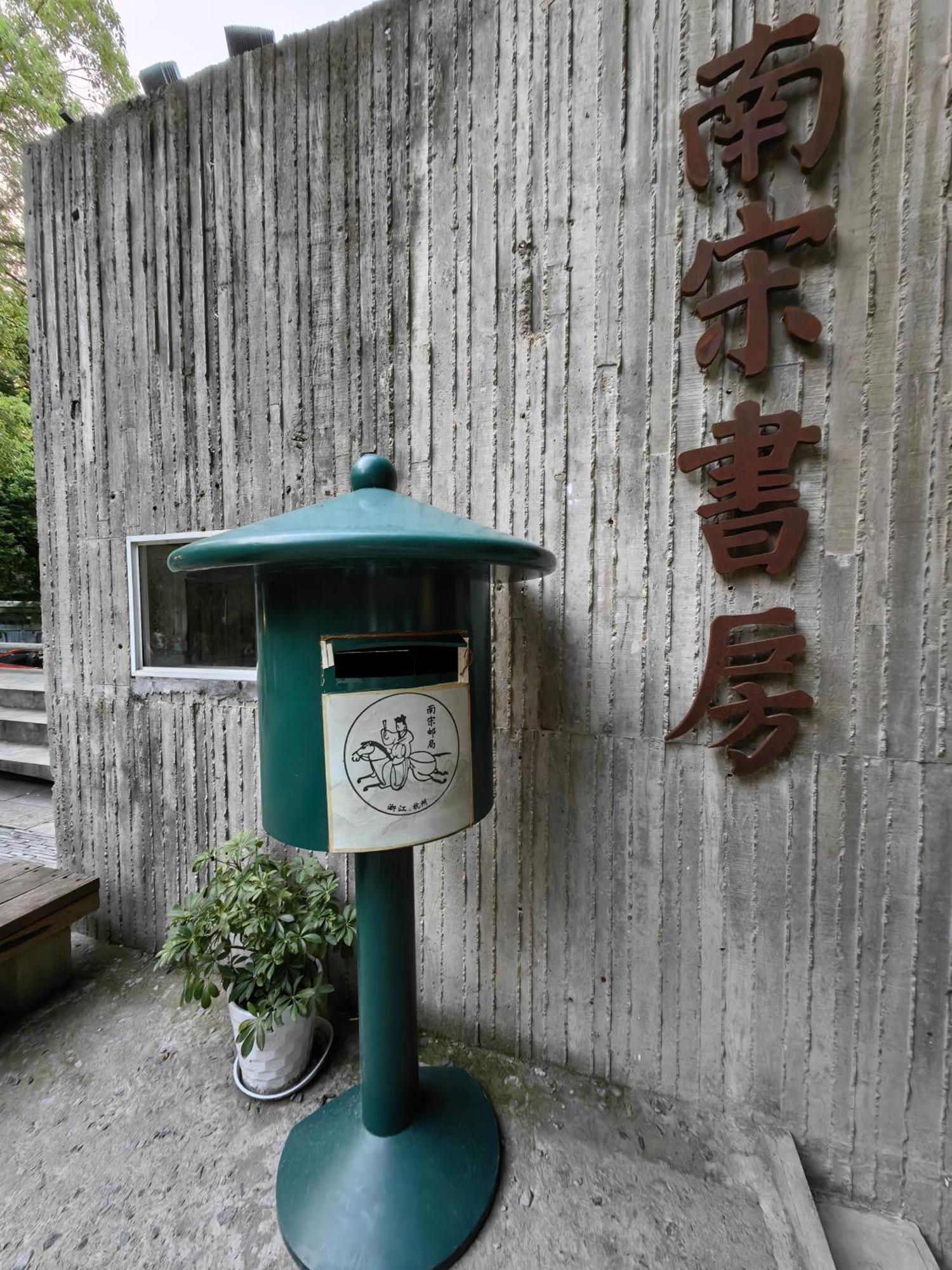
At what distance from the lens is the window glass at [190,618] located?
2762 mm

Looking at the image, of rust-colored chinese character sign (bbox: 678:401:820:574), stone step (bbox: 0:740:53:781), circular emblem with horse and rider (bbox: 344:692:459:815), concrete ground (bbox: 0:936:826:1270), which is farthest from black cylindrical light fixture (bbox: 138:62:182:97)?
stone step (bbox: 0:740:53:781)

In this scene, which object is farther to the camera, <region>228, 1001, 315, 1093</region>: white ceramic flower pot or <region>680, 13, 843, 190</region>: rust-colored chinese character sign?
<region>228, 1001, 315, 1093</region>: white ceramic flower pot

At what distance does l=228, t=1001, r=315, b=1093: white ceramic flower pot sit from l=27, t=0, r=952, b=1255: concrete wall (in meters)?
0.60

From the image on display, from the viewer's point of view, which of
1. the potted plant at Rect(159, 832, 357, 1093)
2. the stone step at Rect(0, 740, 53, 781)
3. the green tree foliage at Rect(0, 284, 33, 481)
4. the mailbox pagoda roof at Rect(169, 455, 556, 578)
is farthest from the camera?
the green tree foliage at Rect(0, 284, 33, 481)

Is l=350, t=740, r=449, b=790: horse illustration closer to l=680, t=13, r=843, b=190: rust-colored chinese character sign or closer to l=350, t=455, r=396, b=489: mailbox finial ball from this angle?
l=350, t=455, r=396, b=489: mailbox finial ball

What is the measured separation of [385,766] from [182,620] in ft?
6.85

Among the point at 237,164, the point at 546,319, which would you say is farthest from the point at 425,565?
the point at 237,164

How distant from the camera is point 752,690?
1930mm

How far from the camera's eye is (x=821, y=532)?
1886 mm

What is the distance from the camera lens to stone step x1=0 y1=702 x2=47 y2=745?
19.4 ft

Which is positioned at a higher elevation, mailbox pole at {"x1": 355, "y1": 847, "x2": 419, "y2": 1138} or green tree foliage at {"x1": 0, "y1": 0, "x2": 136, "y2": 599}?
green tree foliage at {"x1": 0, "y1": 0, "x2": 136, "y2": 599}

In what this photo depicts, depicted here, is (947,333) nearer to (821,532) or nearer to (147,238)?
(821,532)

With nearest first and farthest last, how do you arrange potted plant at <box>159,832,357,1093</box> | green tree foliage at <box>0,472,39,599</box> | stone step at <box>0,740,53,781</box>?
potted plant at <box>159,832,357,1093</box>, stone step at <box>0,740,53,781</box>, green tree foliage at <box>0,472,39,599</box>

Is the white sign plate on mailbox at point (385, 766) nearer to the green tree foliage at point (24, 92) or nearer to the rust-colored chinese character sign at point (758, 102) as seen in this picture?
the rust-colored chinese character sign at point (758, 102)
